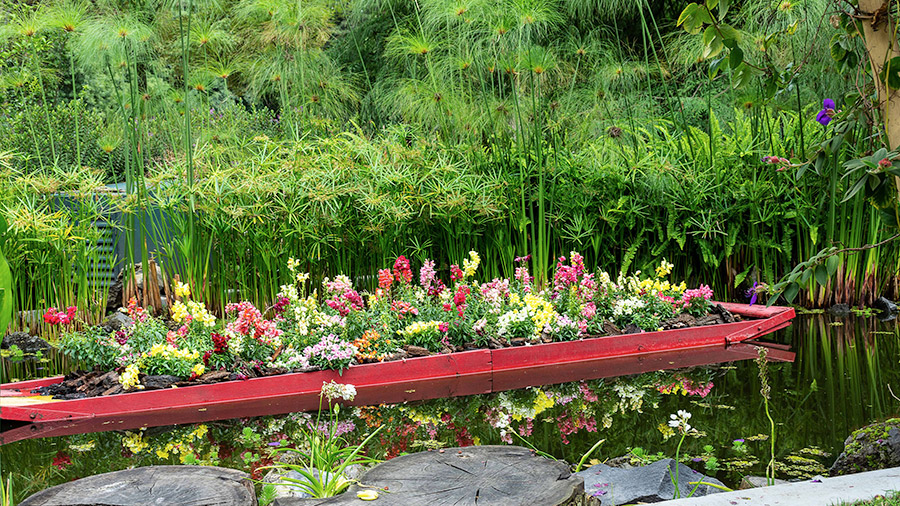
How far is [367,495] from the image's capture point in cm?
243

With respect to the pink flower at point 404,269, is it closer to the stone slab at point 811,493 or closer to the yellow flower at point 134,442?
the yellow flower at point 134,442

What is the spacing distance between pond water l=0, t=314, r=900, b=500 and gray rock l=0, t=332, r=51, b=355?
9.36ft

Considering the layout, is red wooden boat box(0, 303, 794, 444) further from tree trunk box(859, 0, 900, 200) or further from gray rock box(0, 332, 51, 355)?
tree trunk box(859, 0, 900, 200)

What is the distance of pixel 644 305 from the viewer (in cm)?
615

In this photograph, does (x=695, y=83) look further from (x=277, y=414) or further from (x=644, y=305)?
(x=277, y=414)

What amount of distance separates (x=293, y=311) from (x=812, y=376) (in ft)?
11.1

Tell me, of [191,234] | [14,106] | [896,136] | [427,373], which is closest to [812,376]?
[427,373]

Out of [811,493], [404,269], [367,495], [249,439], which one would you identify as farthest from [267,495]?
[404,269]

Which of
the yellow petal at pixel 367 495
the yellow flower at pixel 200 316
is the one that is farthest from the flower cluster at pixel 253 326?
the yellow petal at pixel 367 495

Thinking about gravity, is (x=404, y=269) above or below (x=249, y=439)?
above

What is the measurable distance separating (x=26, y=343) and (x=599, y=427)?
496cm

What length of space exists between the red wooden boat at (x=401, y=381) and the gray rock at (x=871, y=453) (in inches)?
80.2

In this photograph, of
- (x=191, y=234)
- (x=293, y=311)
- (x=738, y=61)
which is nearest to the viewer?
(x=738, y=61)

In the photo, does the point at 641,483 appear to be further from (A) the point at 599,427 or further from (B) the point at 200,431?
(B) the point at 200,431
